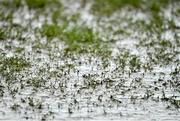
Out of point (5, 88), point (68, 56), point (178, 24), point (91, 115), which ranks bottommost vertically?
point (91, 115)

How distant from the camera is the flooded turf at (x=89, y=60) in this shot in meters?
3.50

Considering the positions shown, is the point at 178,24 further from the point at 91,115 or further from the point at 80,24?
the point at 91,115

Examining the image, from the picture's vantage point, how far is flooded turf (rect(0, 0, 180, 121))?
3.50 meters

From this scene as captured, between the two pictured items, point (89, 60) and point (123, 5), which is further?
point (123, 5)

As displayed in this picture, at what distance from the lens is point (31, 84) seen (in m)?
3.84

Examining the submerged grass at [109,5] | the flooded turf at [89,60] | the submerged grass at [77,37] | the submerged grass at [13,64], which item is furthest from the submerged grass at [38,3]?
the submerged grass at [13,64]

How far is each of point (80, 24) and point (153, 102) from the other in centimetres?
200

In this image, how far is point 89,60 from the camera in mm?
4355

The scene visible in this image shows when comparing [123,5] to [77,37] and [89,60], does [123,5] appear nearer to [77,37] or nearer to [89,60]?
[77,37]

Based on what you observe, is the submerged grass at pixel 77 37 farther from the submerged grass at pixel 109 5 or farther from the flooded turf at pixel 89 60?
the submerged grass at pixel 109 5

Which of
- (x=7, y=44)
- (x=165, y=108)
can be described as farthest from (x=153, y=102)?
(x=7, y=44)

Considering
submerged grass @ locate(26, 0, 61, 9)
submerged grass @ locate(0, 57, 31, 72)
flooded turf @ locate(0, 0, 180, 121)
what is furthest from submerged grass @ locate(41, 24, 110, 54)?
submerged grass @ locate(26, 0, 61, 9)

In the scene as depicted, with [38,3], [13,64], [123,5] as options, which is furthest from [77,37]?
[123,5]

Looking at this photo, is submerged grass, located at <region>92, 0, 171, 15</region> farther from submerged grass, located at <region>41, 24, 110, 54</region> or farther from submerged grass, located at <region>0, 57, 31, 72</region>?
submerged grass, located at <region>0, 57, 31, 72</region>
